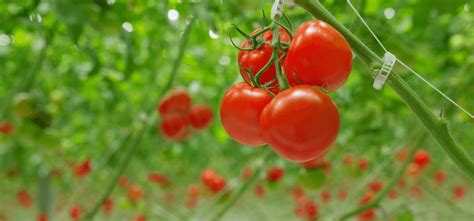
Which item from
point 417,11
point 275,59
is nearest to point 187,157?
point 417,11

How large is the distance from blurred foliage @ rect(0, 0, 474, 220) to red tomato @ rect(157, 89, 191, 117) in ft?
0.15

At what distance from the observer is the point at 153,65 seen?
5.97 ft

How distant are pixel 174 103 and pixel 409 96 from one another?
4.35 feet

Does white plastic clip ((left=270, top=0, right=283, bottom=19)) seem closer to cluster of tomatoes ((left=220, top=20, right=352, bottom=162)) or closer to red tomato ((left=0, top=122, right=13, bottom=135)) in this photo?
cluster of tomatoes ((left=220, top=20, right=352, bottom=162))

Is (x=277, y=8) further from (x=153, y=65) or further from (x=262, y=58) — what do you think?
(x=153, y=65)

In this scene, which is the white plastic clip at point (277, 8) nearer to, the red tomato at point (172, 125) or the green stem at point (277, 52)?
the green stem at point (277, 52)

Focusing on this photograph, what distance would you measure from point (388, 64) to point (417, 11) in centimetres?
80

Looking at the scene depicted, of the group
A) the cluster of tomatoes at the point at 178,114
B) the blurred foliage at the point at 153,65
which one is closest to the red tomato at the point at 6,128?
the blurred foliage at the point at 153,65

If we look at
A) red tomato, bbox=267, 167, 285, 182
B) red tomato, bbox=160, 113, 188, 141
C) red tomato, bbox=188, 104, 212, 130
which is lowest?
red tomato, bbox=267, 167, 285, 182

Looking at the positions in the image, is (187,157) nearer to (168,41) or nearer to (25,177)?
(25,177)

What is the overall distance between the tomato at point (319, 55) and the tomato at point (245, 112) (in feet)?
0.18

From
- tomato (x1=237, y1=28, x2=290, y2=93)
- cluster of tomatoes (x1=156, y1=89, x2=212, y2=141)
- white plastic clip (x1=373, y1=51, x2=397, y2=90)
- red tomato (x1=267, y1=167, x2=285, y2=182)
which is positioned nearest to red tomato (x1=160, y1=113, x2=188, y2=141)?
cluster of tomatoes (x1=156, y1=89, x2=212, y2=141)

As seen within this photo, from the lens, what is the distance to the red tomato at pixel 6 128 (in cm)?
165

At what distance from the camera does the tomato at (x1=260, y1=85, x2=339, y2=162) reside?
Answer: 48 cm
